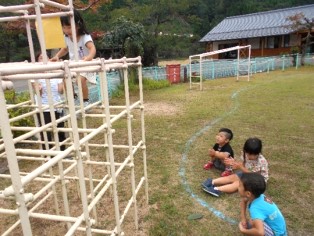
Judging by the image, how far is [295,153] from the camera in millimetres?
4559

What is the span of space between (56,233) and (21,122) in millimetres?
3105

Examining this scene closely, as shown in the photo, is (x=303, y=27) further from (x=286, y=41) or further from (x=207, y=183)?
(x=207, y=183)

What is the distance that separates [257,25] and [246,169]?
2671 centimetres

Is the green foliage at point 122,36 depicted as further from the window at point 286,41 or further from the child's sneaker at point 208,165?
the window at point 286,41

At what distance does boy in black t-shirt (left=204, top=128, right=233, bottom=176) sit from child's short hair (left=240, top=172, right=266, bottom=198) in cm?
145

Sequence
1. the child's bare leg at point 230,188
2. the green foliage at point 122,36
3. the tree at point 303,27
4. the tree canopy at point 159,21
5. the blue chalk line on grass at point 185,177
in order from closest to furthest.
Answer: the blue chalk line on grass at point 185,177 → the child's bare leg at point 230,188 → the green foliage at point 122,36 → the tree canopy at point 159,21 → the tree at point 303,27

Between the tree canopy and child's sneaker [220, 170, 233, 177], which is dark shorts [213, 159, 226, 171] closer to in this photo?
child's sneaker [220, 170, 233, 177]

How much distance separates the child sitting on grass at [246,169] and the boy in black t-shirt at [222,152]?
0.28 metres

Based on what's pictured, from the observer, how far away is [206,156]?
4602 mm

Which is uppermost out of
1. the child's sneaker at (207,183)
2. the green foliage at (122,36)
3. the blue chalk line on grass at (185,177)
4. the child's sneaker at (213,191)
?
the green foliage at (122,36)

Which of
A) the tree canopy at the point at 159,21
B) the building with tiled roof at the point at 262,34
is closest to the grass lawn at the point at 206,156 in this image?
the tree canopy at the point at 159,21

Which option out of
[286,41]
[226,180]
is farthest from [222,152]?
[286,41]

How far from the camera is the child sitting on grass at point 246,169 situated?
11.0 feet

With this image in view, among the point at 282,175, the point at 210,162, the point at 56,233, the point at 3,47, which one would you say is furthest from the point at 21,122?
the point at 3,47
